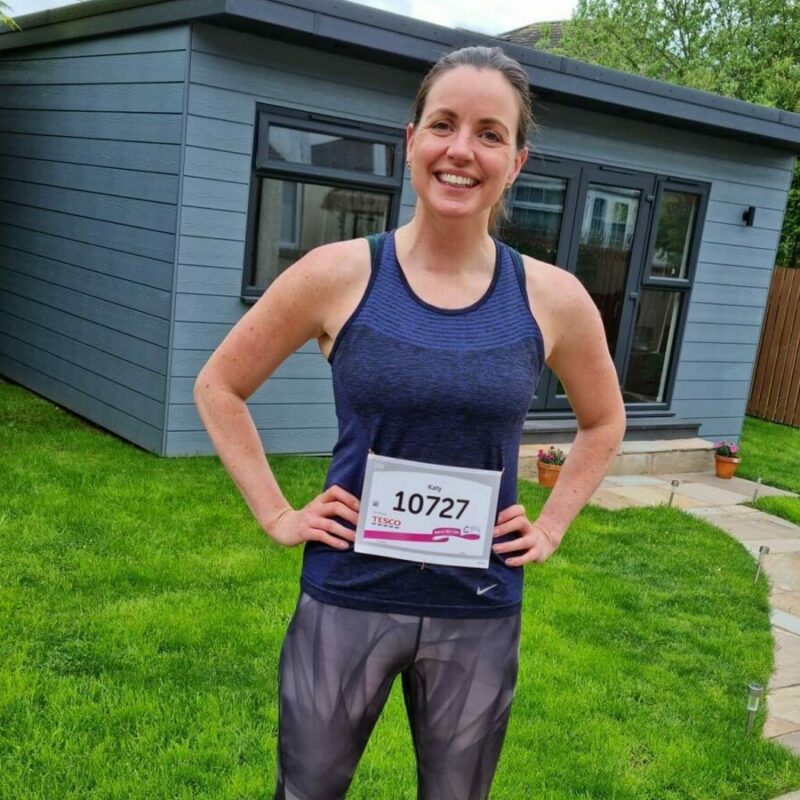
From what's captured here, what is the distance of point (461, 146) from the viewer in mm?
1474

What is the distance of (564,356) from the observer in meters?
1.64

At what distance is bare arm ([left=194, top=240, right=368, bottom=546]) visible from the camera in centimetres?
152

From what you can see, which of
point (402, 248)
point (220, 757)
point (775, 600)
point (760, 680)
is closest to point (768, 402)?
point (775, 600)

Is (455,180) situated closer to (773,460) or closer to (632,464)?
(632,464)

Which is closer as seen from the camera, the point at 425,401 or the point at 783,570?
the point at 425,401

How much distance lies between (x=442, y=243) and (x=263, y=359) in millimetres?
370

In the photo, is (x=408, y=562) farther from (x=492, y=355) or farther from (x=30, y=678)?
(x=30, y=678)

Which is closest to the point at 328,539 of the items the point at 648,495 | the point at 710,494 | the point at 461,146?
the point at 461,146

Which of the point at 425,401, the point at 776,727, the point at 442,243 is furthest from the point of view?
the point at 776,727

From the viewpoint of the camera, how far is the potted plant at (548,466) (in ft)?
20.7

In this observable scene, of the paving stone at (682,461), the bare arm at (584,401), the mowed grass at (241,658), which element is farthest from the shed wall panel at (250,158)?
the bare arm at (584,401)

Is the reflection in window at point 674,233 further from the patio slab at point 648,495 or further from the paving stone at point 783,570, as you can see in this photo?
the paving stone at point 783,570

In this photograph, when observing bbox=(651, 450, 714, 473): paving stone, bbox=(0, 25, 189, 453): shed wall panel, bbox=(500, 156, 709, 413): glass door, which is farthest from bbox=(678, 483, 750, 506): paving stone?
bbox=(0, 25, 189, 453): shed wall panel

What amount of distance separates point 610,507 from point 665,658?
2.38 metres
